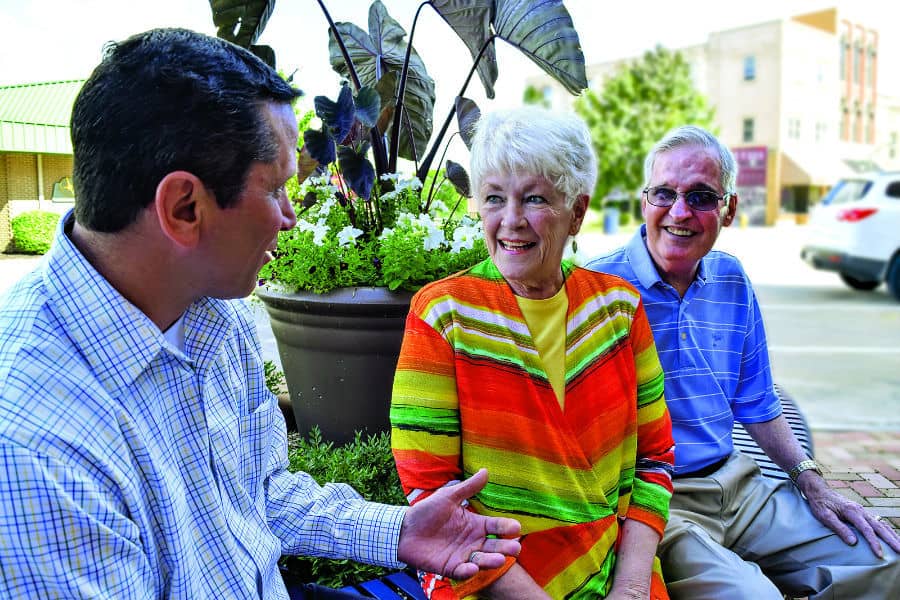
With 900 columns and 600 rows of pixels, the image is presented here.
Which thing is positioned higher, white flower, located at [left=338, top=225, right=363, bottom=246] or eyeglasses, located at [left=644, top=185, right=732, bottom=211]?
eyeglasses, located at [left=644, top=185, right=732, bottom=211]

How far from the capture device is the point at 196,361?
133cm

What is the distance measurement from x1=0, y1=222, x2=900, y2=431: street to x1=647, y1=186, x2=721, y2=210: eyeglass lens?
88 centimetres

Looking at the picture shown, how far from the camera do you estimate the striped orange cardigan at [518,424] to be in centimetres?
172

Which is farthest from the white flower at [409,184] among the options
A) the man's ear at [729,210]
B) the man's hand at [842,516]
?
the man's hand at [842,516]

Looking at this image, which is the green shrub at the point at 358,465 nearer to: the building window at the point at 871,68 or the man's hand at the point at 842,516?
the man's hand at the point at 842,516

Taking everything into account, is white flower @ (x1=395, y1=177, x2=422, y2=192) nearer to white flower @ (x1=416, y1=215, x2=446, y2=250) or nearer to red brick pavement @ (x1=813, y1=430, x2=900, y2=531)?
white flower @ (x1=416, y1=215, x2=446, y2=250)

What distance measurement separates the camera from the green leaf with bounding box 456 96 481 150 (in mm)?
3146

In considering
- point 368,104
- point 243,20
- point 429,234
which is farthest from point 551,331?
point 243,20

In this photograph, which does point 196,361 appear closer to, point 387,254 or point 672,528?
point 387,254

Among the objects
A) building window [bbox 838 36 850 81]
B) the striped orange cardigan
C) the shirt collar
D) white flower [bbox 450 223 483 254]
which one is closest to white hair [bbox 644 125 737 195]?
the shirt collar

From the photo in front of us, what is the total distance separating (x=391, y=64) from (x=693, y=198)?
1839mm

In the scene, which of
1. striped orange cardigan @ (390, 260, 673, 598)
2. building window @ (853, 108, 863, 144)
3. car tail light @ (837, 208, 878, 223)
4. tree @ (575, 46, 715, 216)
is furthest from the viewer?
building window @ (853, 108, 863, 144)

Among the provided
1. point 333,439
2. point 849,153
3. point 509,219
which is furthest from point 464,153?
point 849,153

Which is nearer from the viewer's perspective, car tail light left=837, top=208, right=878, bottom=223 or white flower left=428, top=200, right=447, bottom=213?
white flower left=428, top=200, right=447, bottom=213
